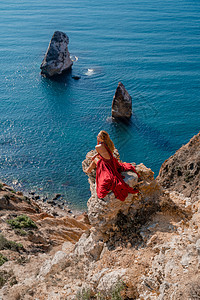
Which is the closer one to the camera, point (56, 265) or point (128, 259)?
point (128, 259)

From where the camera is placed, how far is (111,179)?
472 inches

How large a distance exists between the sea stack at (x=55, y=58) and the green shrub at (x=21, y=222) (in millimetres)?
44888

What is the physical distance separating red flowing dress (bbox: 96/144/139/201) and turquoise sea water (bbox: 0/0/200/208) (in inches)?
800

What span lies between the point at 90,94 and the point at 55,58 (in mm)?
14299

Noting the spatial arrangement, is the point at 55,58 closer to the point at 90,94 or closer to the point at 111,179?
the point at 90,94

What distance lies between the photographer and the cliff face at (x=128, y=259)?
9220 millimetres

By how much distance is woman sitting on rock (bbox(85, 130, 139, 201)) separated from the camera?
11.9 meters

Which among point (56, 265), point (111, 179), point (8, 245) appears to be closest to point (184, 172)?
point (111, 179)

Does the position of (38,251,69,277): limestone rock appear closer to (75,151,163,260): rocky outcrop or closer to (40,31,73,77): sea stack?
(75,151,163,260): rocky outcrop

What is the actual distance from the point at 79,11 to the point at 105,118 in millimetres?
76170

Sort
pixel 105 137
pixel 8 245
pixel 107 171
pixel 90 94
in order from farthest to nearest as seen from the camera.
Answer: pixel 90 94 < pixel 8 245 < pixel 105 137 < pixel 107 171

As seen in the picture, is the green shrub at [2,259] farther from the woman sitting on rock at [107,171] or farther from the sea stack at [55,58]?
the sea stack at [55,58]

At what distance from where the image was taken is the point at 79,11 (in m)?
106

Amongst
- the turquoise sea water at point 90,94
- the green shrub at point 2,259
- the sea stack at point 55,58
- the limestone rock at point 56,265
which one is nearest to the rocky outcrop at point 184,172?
the limestone rock at point 56,265
